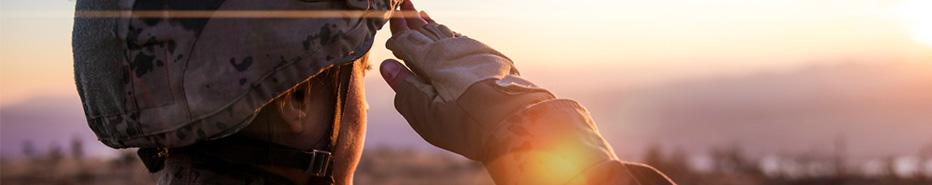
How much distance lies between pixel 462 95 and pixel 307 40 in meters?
0.44

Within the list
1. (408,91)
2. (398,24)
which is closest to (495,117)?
(408,91)

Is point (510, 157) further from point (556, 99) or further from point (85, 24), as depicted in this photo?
point (85, 24)

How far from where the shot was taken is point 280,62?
301cm

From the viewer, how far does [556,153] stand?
3008 millimetres

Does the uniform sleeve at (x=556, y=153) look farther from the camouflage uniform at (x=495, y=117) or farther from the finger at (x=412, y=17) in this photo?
the finger at (x=412, y=17)

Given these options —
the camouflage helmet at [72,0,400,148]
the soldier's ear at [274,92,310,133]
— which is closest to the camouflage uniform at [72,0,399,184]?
the camouflage helmet at [72,0,400,148]

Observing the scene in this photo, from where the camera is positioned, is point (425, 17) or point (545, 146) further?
point (425, 17)

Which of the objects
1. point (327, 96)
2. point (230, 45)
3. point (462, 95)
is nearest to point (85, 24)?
point (230, 45)

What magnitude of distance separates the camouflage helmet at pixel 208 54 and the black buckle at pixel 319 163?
0.27 m

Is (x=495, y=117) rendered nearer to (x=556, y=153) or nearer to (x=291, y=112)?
(x=556, y=153)

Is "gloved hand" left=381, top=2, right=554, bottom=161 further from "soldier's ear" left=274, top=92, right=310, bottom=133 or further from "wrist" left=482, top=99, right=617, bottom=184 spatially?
"soldier's ear" left=274, top=92, right=310, bottom=133

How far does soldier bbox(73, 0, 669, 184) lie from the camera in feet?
9.82

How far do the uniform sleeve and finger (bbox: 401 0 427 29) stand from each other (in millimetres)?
510

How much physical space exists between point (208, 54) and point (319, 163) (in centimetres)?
48
